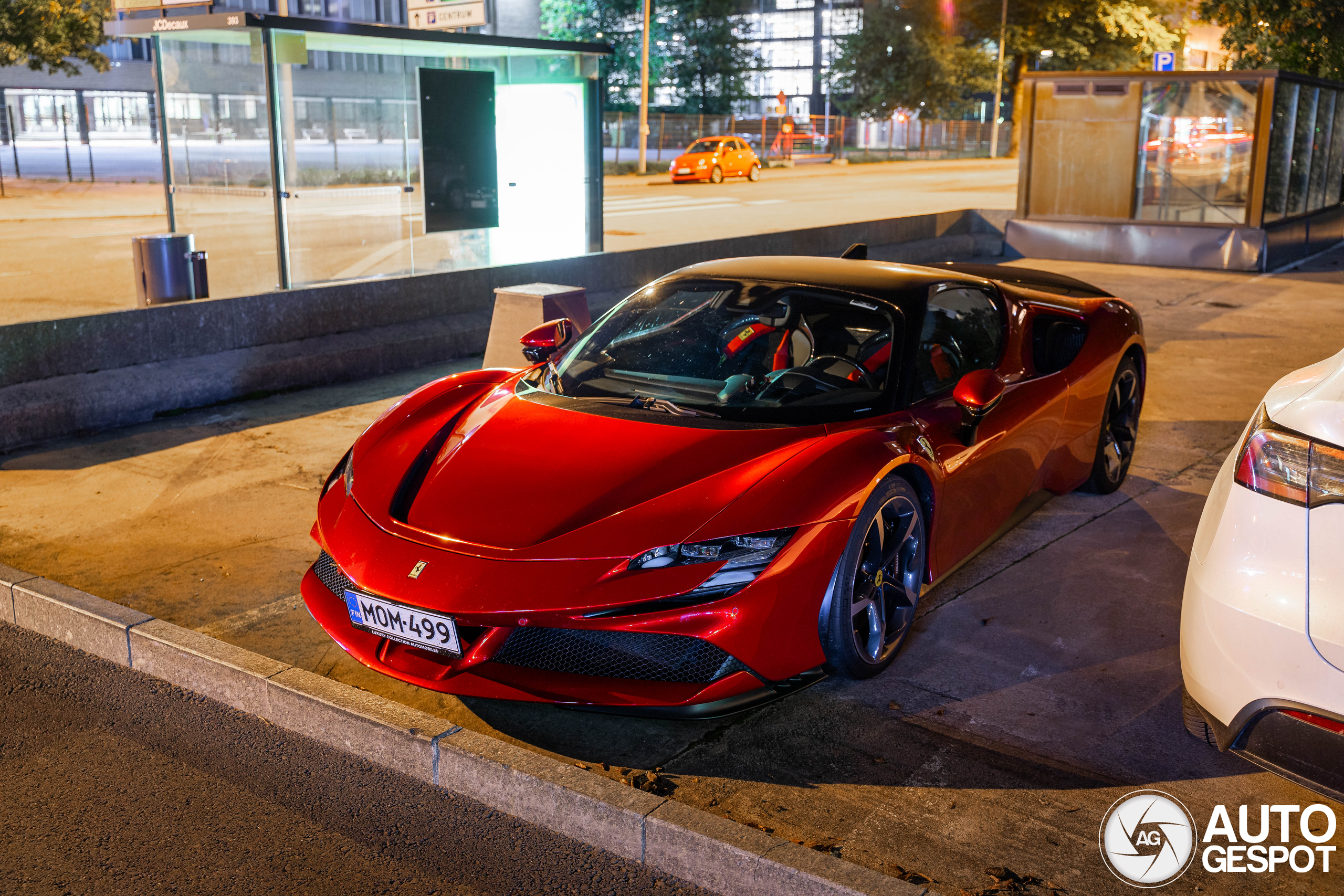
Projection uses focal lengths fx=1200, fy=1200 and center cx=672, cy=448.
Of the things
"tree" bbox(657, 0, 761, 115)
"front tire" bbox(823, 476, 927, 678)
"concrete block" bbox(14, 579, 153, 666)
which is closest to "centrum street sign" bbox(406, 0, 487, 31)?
"concrete block" bbox(14, 579, 153, 666)

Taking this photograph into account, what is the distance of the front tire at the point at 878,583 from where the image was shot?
3.85 meters

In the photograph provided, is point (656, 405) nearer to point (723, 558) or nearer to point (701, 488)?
point (701, 488)

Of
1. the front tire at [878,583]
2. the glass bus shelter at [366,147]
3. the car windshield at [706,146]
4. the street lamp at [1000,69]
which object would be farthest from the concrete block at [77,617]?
the street lamp at [1000,69]

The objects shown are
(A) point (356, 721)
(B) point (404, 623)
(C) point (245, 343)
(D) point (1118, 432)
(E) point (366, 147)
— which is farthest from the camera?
(E) point (366, 147)

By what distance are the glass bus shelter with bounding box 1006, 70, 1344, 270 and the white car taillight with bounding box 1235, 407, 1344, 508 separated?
1485cm

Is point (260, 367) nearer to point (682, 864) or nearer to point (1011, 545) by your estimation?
point (1011, 545)

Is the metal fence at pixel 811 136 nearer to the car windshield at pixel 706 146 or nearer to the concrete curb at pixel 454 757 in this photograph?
the car windshield at pixel 706 146

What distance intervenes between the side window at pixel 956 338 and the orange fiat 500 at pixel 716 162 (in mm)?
31920

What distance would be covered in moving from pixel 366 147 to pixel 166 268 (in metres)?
2.99

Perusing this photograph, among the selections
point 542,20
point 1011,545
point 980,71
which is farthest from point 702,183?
point 1011,545

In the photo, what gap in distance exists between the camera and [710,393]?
14.5 ft

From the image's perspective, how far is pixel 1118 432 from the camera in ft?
20.8

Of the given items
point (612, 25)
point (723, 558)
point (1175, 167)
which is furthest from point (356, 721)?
point (612, 25)

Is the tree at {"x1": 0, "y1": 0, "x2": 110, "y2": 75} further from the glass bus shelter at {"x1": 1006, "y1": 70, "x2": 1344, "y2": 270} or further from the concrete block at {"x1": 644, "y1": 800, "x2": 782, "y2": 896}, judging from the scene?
the concrete block at {"x1": 644, "y1": 800, "x2": 782, "y2": 896}
